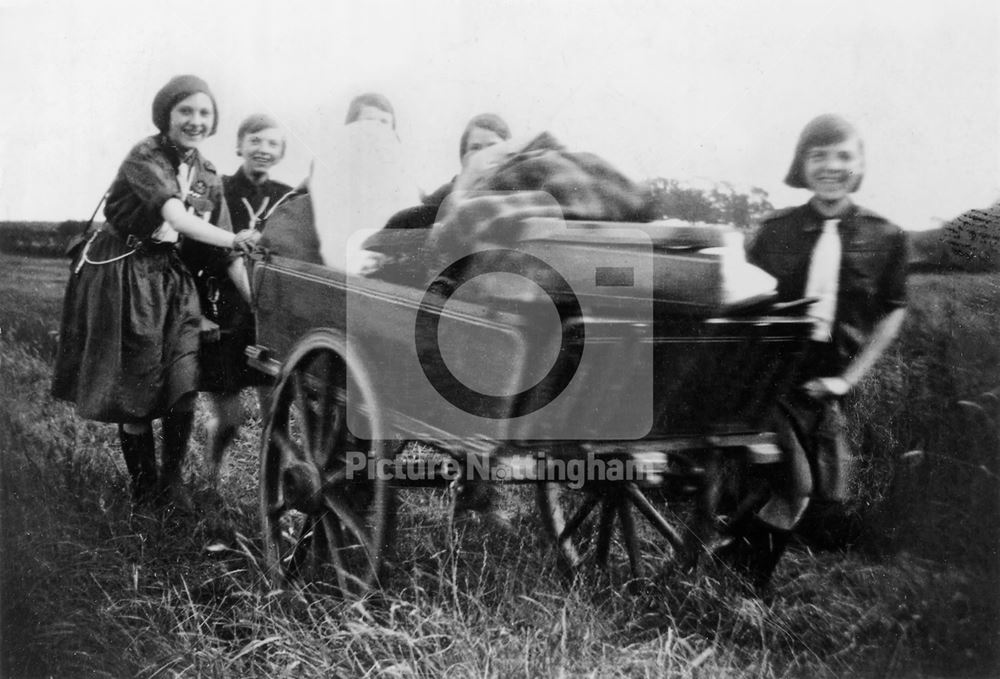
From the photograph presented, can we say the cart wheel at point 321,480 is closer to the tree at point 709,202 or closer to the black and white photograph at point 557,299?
the black and white photograph at point 557,299

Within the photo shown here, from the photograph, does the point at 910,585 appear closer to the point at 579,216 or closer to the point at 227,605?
A: the point at 579,216

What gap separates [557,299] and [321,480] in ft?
3.22

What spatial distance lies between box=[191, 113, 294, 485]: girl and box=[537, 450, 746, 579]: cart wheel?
110 centimetres

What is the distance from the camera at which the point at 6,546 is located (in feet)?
11.2

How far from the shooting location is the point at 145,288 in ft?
10.7

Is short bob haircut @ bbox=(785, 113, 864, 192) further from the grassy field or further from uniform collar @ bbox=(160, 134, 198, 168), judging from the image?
uniform collar @ bbox=(160, 134, 198, 168)

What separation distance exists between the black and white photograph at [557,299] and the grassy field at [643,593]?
1cm

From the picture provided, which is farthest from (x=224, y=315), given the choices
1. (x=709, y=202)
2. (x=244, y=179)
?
(x=709, y=202)

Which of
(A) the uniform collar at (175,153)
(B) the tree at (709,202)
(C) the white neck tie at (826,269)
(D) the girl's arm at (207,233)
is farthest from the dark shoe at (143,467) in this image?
(C) the white neck tie at (826,269)

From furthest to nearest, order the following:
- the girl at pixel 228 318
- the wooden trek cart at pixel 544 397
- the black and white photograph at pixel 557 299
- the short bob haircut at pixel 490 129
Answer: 1. the girl at pixel 228 318
2. the short bob haircut at pixel 490 129
3. the black and white photograph at pixel 557 299
4. the wooden trek cart at pixel 544 397

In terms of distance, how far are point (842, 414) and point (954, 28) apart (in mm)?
1317

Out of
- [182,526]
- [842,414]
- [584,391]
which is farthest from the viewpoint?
[182,526]

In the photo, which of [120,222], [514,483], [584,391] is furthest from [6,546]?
[584,391]

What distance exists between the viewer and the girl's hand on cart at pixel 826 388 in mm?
3037
